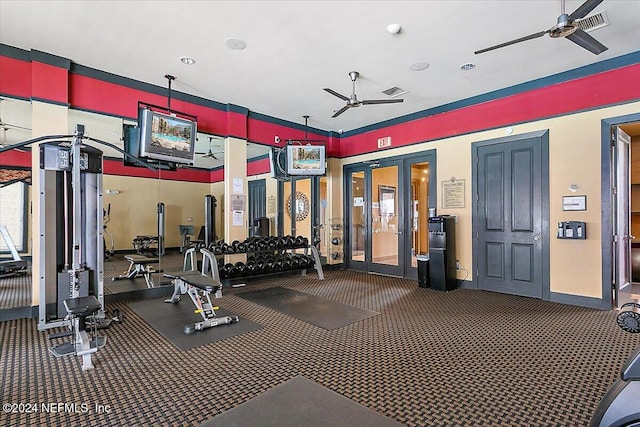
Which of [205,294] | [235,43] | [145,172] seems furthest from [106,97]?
[205,294]

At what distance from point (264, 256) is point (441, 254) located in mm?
3158

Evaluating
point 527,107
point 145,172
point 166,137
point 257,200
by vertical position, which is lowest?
point 257,200

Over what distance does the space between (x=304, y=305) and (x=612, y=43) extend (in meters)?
5.05

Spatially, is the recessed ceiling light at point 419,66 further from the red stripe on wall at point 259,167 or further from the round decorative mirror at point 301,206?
the round decorative mirror at point 301,206

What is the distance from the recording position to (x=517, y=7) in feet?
10.8

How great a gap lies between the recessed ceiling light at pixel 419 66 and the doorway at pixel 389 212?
6.67 ft

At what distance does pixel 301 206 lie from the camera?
25.9ft

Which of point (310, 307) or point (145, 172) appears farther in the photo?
point (145, 172)

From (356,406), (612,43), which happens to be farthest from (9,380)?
(612,43)

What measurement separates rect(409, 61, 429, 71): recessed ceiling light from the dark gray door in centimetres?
368

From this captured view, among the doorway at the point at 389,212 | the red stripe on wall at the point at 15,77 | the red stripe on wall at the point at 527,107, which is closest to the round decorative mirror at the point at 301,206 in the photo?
the doorway at the point at 389,212

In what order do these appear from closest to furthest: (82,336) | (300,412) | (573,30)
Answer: (300,412), (82,336), (573,30)

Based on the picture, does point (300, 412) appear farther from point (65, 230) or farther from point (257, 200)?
point (257, 200)

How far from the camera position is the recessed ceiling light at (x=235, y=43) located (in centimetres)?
390
